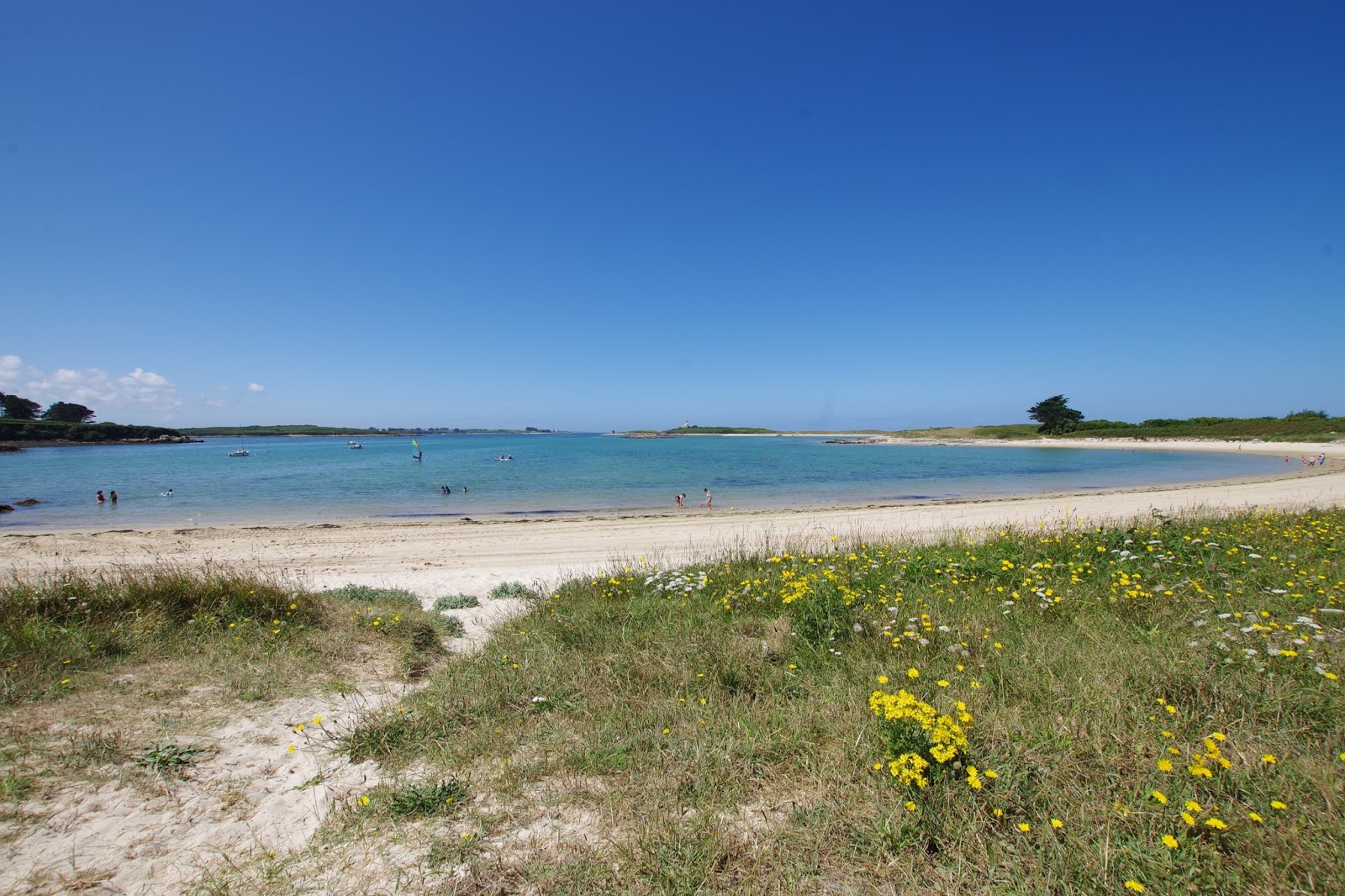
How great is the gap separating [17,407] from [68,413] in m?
10.5

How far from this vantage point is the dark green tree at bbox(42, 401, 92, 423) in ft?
450

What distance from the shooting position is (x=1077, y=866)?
247 centimetres

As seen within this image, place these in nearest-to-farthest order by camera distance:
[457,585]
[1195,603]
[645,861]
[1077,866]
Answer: [1077,866] < [645,861] < [1195,603] < [457,585]

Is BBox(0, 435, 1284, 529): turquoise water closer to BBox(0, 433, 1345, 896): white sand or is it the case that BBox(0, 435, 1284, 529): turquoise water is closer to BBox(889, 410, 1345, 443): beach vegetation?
BBox(0, 433, 1345, 896): white sand

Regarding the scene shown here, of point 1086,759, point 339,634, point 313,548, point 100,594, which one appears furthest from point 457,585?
point 1086,759

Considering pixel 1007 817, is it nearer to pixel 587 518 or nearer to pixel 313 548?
pixel 313 548

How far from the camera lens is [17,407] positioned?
420 ft

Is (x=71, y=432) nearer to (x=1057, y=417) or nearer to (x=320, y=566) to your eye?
(x=320, y=566)

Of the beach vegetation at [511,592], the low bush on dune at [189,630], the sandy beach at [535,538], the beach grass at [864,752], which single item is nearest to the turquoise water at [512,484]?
the sandy beach at [535,538]

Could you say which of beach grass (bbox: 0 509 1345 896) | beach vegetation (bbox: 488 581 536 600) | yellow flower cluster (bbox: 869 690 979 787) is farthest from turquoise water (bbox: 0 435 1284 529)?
yellow flower cluster (bbox: 869 690 979 787)

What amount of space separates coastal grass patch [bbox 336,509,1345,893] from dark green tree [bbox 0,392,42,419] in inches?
7709

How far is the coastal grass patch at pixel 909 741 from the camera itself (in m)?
2.60

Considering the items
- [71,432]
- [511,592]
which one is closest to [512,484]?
[511,592]

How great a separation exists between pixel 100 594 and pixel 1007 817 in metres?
9.89
